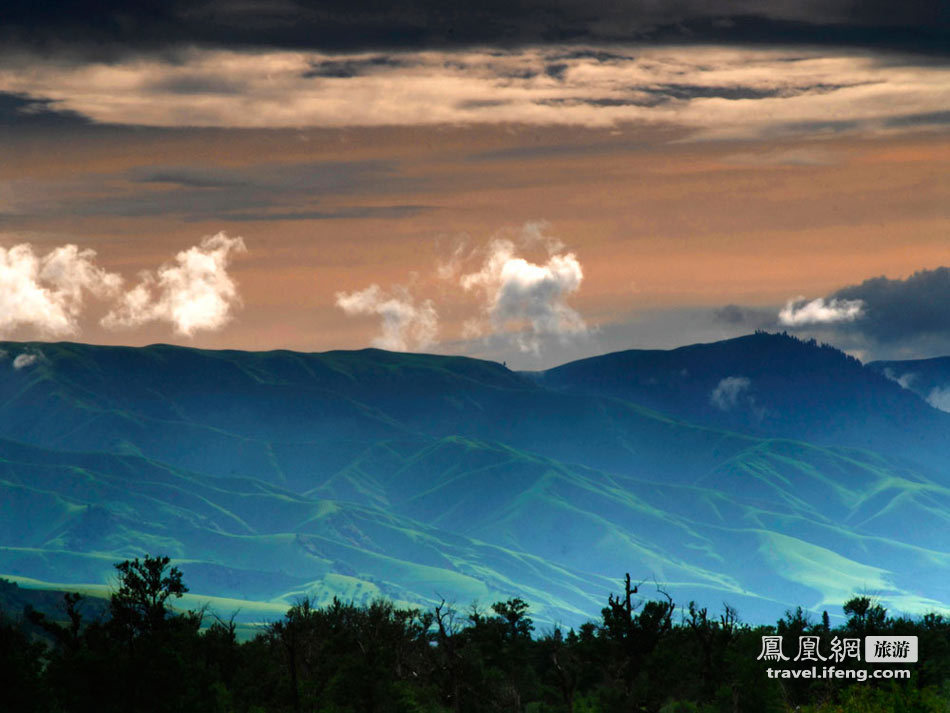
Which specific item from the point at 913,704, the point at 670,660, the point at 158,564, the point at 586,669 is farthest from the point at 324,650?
the point at 913,704

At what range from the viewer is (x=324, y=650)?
15388 centimetres

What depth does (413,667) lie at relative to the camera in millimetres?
129500

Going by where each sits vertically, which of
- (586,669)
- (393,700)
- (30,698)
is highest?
(586,669)

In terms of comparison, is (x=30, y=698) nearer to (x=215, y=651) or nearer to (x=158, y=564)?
(x=158, y=564)

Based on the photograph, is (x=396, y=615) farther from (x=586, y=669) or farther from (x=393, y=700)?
(x=393, y=700)

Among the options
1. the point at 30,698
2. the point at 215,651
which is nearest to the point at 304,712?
the point at 215,651

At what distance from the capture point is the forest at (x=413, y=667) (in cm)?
9331

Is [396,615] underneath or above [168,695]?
above

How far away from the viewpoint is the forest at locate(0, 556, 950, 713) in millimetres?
93312

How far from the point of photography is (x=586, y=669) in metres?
143

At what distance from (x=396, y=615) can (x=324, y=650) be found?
18.5 meters

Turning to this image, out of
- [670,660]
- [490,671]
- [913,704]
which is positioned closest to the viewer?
[913,704]

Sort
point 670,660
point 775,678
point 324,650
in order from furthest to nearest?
point 324,650, point 670,660, point 775,678

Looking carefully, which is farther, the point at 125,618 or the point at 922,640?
the point at 922,640
